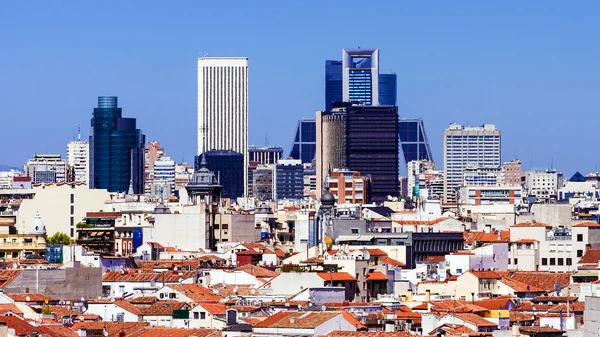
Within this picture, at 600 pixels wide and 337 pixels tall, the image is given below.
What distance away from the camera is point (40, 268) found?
9250cm

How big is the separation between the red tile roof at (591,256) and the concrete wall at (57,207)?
5612 cm

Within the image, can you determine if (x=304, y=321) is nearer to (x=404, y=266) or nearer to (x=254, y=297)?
(x=254, y=297)

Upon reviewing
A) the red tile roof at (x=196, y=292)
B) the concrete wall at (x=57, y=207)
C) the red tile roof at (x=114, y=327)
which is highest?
the concrete wall at (x=57, y=207)

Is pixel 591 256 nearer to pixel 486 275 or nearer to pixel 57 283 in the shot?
pixel 486 275

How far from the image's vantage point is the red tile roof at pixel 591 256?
103869 millimetres

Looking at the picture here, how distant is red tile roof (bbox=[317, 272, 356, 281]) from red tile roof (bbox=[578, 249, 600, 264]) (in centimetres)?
1398

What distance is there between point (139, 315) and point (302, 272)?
42.8 ft

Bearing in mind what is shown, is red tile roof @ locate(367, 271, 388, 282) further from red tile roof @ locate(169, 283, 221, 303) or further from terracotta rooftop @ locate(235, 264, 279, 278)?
red tile roof @ locate(169, 283, 221, 303)

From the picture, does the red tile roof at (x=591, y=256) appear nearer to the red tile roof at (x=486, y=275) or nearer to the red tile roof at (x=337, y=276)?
the red tile roof at (x=486, y=275)

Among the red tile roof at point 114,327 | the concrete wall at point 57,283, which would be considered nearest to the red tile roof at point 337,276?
the concrete wall at point 57,283

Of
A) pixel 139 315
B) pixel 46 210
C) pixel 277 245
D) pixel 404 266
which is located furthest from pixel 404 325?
pixel 46 210

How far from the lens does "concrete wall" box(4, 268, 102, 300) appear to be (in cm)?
8906

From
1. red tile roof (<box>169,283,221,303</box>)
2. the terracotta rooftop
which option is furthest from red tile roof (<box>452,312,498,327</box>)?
the terracotta rooftop

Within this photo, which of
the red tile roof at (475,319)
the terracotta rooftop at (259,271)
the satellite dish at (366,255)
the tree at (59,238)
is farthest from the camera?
the tree at (59,238)
